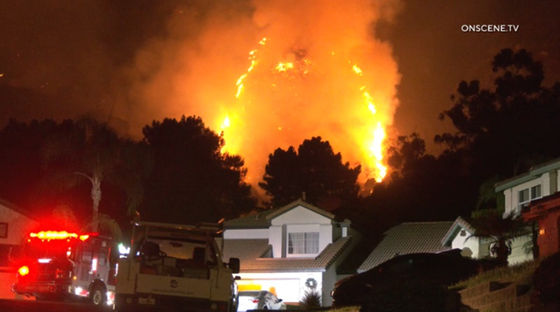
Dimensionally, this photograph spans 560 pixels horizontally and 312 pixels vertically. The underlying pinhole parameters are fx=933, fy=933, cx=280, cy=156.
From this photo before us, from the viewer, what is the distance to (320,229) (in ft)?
180

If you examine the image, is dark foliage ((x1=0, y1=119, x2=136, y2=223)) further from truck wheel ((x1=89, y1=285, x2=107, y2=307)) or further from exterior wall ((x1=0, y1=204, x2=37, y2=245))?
truck wheel ((x1=89, y1=285, x2=107, y2=307))

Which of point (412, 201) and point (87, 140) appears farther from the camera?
point (412, 201)

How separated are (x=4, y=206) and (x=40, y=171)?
12.1 m

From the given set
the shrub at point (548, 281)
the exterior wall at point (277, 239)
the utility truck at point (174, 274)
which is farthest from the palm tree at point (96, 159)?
the shrub at point (548, 281)

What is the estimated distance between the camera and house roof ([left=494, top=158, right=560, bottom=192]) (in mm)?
35156

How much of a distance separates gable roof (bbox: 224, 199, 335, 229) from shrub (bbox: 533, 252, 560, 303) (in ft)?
128

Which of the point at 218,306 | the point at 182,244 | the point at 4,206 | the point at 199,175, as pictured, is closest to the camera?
the point at 218,306

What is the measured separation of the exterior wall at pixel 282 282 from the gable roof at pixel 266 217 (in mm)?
3648

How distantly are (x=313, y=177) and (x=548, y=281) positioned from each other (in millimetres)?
67124

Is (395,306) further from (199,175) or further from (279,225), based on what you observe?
(199,175)

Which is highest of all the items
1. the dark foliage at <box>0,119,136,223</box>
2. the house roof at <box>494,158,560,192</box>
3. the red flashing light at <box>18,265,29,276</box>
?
the dark foliage at <box>0,119,136,223</box>

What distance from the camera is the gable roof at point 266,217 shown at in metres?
54.7

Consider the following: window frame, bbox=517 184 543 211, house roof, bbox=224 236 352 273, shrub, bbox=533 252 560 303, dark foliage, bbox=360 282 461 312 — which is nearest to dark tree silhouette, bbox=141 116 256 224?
house roof, bbox=224 236 352 273

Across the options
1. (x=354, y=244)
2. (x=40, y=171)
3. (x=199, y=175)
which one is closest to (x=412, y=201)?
(x=354, y=244)
